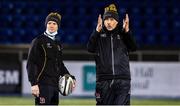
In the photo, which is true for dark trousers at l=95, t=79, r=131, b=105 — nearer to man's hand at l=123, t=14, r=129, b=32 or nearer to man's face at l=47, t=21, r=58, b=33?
man's hand at l=123, t=14, r=129, b=32

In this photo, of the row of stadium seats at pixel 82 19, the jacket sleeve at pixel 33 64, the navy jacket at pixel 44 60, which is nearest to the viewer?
the jacket sleeve at pixel 33 64

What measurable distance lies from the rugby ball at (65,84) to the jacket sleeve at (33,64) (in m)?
0.49

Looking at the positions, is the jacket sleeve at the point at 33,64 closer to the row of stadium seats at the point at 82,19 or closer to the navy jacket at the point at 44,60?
the navy jacket at the point at 44,60

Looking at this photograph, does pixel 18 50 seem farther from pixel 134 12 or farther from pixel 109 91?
pixel 109 91

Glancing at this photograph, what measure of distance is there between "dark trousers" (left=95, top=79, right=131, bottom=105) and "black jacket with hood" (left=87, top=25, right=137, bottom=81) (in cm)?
8

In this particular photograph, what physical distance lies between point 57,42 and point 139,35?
12092 mm

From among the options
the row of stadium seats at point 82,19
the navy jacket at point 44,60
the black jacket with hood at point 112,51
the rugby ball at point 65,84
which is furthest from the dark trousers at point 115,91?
the row of stadium seats at point 82,19

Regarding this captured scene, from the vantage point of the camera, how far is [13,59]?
18.2 metres

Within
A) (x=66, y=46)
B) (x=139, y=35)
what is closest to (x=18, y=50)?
(x=66, y=46)

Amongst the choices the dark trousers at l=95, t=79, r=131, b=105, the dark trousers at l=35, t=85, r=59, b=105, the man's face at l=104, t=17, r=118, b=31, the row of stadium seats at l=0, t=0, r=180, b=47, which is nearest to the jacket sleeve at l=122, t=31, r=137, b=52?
the man's face at l=104, t=17, r=118, b=31

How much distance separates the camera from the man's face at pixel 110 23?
28.9ft

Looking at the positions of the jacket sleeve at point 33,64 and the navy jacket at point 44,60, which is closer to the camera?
the jacket sleeve at point 33,64

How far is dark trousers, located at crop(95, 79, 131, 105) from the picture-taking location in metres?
8.76

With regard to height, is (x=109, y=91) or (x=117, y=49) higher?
(x=117, y=49)
